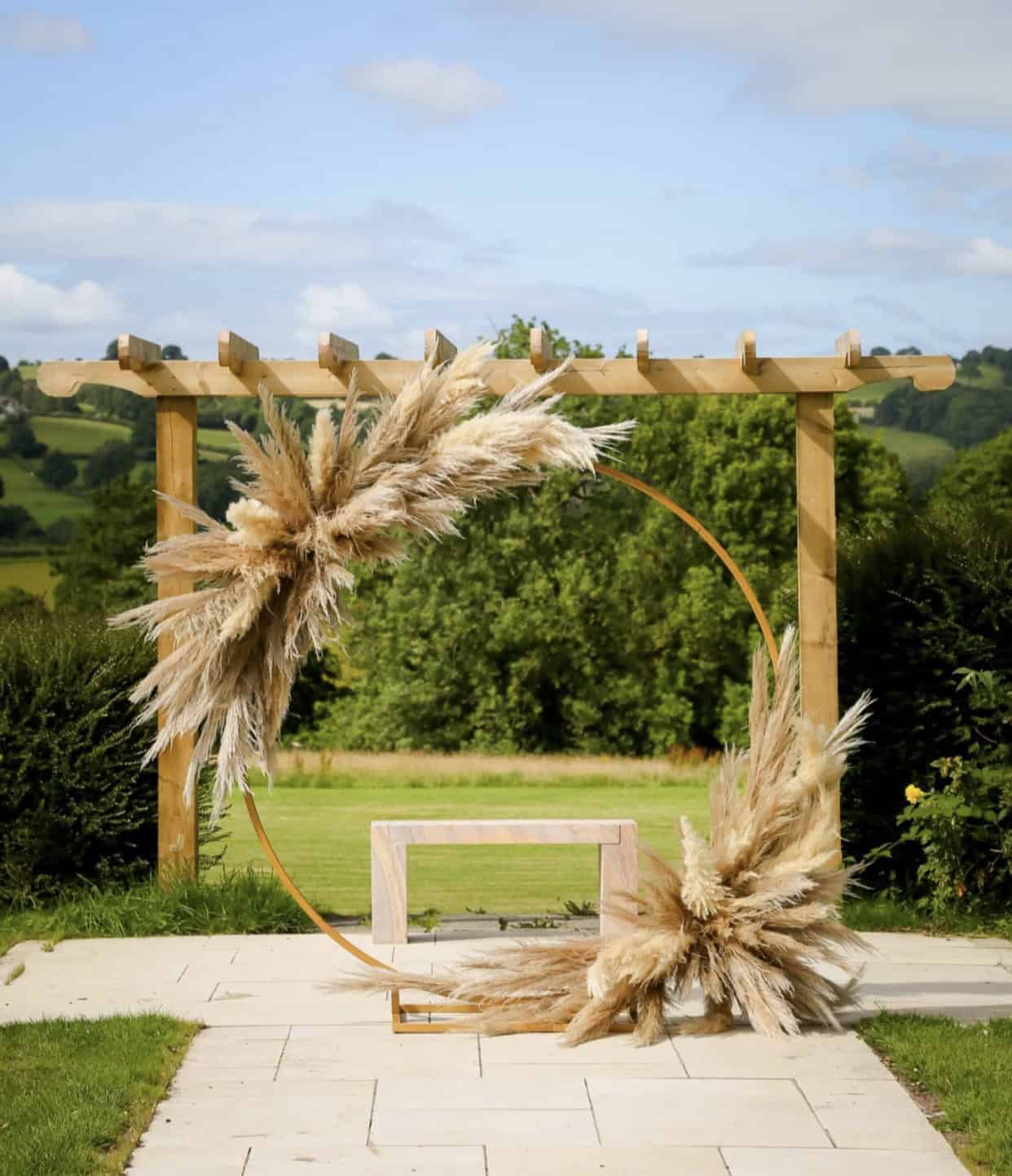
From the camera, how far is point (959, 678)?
7.39 metres

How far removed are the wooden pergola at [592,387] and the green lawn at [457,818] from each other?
214 centimetres

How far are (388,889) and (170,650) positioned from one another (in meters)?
1.55

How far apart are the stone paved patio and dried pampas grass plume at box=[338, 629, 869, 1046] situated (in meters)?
0.14

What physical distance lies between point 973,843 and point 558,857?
4.86 metres

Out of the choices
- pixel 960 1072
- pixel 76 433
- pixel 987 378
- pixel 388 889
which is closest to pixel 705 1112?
pixel 960 1072

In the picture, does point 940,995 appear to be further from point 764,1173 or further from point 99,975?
point 99,975

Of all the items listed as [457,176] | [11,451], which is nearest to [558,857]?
[457,176]

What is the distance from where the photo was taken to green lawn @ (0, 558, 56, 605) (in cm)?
2580

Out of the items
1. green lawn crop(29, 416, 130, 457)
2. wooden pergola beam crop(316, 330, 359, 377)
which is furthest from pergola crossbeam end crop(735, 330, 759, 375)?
green lawn crop(29, 416, 130, 457)

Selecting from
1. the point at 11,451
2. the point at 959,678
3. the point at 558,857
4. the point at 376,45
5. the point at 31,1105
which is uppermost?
the point at 376,45

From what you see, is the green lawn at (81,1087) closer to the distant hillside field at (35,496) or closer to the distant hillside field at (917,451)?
the distant hillside field at (917,451)

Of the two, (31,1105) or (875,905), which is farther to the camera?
(875,905)

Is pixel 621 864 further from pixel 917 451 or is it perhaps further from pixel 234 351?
pixel 917 451

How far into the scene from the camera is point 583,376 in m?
7.01
